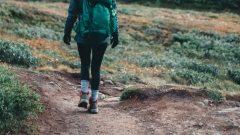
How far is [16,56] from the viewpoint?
10648 millimetres

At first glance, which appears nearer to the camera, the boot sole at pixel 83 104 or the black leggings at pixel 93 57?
the black leggings at pixel 93 57

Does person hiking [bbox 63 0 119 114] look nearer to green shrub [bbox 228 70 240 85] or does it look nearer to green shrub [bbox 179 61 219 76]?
→ green shrub [bbox 228 70 240 85]

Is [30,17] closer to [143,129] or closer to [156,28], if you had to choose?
[156,28]

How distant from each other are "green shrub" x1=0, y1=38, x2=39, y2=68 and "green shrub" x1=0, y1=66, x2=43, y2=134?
18.8 feet

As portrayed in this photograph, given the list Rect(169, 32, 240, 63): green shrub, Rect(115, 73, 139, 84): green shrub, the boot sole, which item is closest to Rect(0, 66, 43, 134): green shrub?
the boot sole

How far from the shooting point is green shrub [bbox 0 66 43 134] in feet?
14.2

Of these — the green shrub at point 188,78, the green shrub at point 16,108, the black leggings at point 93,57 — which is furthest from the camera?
the green shrub at point 188,78

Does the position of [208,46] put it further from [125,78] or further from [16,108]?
[16,108]

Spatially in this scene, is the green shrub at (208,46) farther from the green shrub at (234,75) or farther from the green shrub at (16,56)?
the green shrub at (16,56)

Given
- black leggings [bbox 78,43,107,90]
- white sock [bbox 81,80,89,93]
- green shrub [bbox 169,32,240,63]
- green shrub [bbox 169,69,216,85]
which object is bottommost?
green shrub [bbox 169,32,240,63]

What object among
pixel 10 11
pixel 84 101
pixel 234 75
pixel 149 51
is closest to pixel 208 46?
pixel 149 51

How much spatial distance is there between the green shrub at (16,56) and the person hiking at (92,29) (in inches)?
209

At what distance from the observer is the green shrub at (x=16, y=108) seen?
171 inches

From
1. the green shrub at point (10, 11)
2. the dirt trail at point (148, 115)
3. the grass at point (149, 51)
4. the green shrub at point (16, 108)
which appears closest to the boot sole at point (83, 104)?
the dirt trail at point (148, 115)
